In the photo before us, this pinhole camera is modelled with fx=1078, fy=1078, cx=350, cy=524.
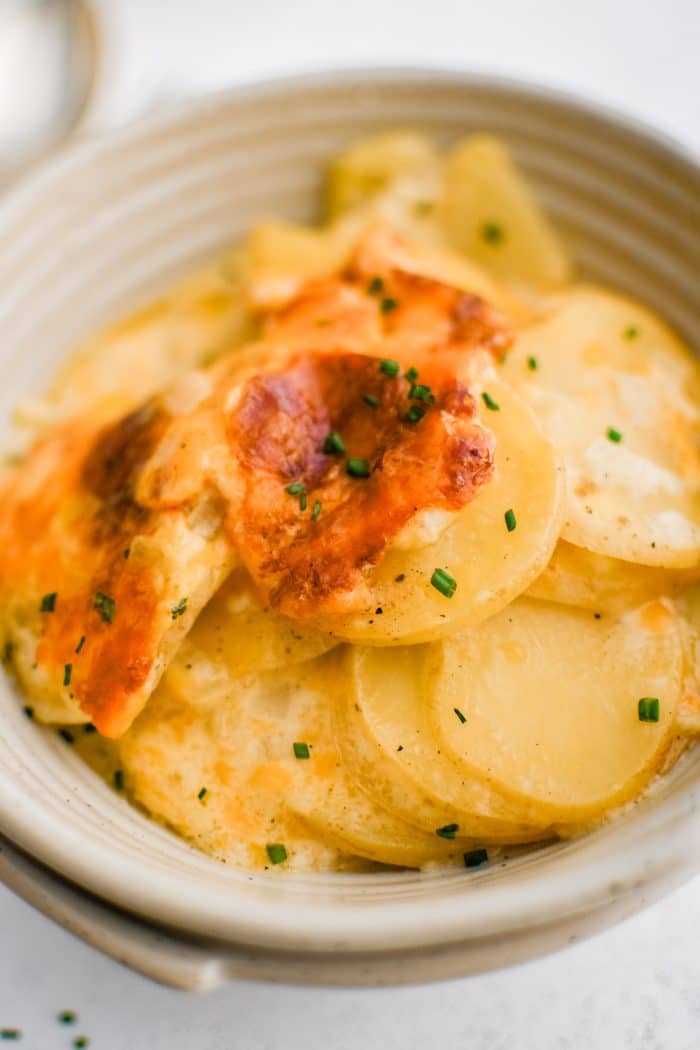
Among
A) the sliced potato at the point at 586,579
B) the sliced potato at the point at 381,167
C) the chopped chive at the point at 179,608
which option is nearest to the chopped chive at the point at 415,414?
the sliced potato at the point at 586,579

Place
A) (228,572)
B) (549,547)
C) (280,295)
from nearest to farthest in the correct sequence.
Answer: (549,547), (228,572), (280,295)

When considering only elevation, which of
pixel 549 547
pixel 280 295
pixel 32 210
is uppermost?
pixel 32 210

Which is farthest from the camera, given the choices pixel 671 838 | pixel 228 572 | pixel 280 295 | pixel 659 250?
pixel 659 250

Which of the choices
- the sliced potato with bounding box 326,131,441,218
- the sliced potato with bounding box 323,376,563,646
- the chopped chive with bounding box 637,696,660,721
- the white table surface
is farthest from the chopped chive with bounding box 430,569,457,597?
the sliced potato with bounding box 326,131,441,218

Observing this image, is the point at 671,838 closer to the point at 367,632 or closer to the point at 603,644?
the point at 603,644

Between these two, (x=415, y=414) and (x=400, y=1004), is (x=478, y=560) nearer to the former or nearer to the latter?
(x=415, y=414)

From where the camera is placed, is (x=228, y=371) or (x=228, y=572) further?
(x=228, y=371)

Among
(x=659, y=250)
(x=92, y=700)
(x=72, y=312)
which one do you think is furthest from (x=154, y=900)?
(x=659, y=250)

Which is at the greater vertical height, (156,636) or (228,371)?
(228,371)

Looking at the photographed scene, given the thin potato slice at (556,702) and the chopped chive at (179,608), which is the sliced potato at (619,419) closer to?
the thin potato slice at (556,702)
